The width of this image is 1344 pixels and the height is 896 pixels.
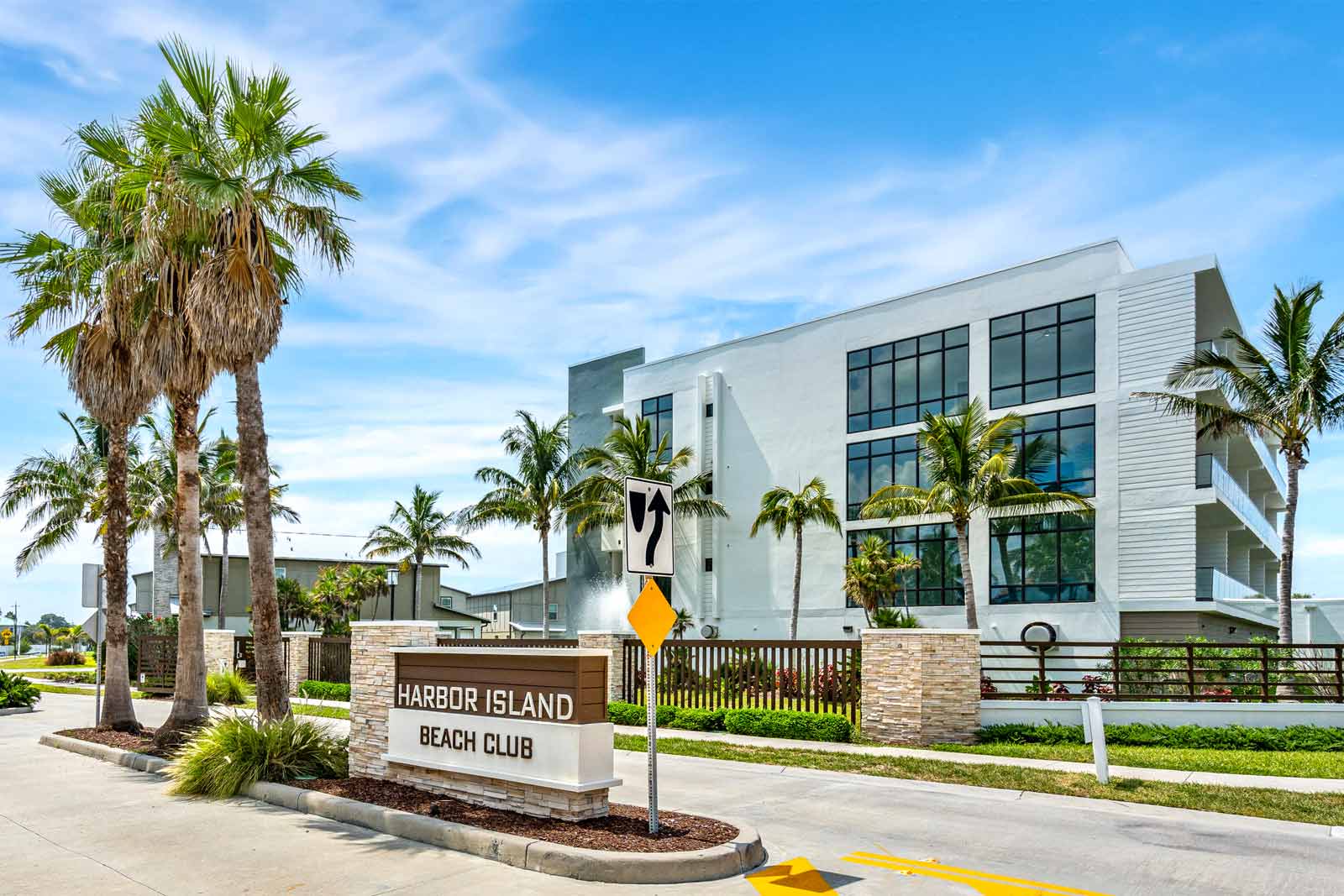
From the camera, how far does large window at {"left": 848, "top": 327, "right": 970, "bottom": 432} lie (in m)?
33.1

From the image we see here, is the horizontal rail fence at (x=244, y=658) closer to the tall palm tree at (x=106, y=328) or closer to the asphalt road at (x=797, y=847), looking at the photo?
the tall palm tree at (x=106, y=328)

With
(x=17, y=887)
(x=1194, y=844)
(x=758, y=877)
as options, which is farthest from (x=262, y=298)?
(x=1194, y=844)

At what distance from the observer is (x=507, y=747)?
10.0 m

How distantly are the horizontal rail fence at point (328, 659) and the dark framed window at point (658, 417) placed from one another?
16433mm

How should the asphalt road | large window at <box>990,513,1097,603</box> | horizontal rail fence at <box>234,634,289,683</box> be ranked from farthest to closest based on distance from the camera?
horizontal rail fence at <box>234,634,289,683</box>, large window at <box>990,513,1097,603</box>, the asphalt road

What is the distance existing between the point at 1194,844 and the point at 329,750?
9.27 metres

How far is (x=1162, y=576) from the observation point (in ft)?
91.5

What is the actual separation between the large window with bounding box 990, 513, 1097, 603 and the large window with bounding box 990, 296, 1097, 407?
12.2ft

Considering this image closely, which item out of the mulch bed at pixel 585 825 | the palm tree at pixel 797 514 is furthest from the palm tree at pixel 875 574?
the mulch bed at pixel 585 825

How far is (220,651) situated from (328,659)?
4.47 metres

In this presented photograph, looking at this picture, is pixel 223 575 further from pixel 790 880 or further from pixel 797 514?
pixel 790 880

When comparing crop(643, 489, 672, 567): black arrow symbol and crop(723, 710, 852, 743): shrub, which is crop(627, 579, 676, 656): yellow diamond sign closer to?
crop(643, 489, 672, 567): black arrow symbol

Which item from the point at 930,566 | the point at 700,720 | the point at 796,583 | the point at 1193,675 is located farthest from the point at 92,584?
the point at 930,566

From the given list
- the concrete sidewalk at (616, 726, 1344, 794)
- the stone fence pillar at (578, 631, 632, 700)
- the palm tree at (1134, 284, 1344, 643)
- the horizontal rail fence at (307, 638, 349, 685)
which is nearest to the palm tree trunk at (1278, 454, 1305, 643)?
the palm tree at (1134, 284, 1344, 643)
